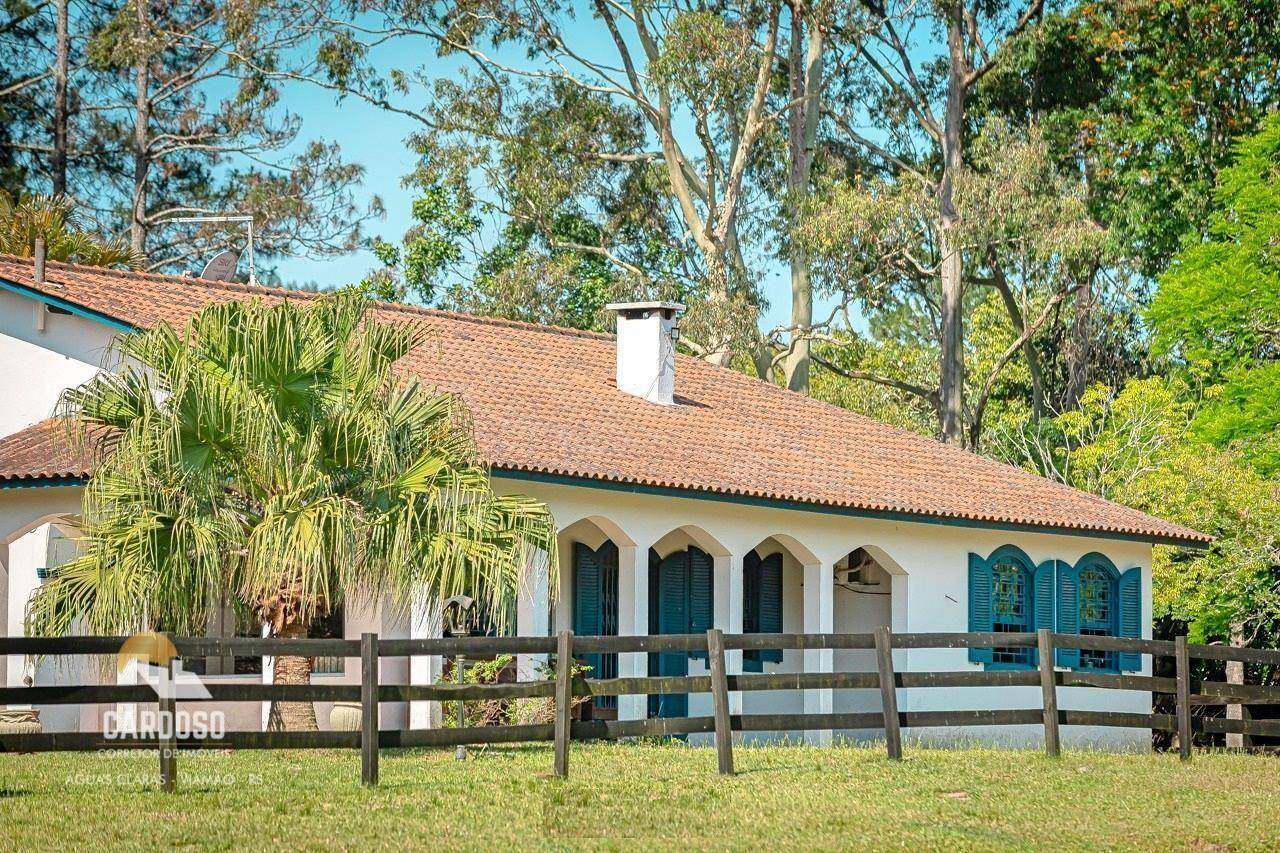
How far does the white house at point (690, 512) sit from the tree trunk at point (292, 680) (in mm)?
1588

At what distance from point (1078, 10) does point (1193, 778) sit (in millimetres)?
Result: 24163

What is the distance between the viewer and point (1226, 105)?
33844mm

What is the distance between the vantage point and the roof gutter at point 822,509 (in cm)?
1842

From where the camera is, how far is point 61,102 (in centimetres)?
3991

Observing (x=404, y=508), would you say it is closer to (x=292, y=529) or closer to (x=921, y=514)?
(x=292, y=529)

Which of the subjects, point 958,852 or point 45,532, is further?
point 45,532

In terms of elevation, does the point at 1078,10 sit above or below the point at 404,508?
above

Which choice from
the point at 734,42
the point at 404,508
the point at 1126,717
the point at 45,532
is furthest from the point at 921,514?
the point at 734,42

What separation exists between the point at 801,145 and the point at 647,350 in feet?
48.7

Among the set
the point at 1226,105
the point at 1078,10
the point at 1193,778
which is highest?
the point at 1078,10

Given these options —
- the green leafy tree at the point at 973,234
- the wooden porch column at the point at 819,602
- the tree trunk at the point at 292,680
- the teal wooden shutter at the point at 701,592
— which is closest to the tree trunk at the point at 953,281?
the green leafy tree at the point at 973,234

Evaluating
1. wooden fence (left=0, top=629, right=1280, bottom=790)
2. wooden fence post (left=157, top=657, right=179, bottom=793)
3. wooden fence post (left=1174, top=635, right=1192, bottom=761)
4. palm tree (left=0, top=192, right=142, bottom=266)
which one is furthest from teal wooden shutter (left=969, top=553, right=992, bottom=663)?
palm tree (left=0, top=192, right=142, bottom=266)

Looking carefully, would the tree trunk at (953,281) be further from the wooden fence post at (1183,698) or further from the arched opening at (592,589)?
the wooden fence post at (1183,698)

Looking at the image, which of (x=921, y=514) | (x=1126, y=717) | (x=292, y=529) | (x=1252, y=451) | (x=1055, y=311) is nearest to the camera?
(x=292, y=529)
